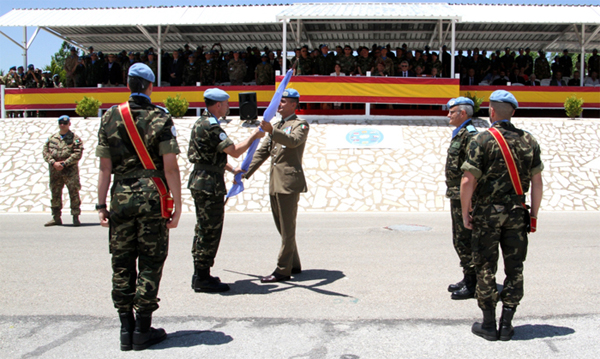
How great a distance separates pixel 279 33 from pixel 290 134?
18.3m

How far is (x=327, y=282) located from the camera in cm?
→ 554

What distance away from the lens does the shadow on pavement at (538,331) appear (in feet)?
12.9

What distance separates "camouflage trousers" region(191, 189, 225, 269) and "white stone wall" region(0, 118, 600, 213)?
22.3ft

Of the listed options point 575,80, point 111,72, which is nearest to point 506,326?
point 111,72

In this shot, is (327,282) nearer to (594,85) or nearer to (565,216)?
(565,216)

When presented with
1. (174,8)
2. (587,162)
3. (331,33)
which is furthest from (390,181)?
(174,8)

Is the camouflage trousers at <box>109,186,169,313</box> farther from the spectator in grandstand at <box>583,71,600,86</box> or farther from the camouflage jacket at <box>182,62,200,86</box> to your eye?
the spectator in grandstand at <box>583,71,600,86</box>

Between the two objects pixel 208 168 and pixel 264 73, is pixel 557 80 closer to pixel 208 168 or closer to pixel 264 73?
pixel 264 73

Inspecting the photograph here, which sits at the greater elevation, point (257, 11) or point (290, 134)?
point (257, 11)

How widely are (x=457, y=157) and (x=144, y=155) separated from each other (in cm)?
305

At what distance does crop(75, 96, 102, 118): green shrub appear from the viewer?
678 inches

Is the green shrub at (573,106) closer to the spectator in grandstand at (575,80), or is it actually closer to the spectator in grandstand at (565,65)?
the spectator in grandstand at (575,80)

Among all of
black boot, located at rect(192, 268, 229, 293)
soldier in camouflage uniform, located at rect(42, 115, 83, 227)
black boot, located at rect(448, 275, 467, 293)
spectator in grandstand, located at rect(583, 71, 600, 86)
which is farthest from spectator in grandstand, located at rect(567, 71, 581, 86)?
black boot, located at rect(192, 268, 229, 293)

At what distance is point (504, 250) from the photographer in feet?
13.0
